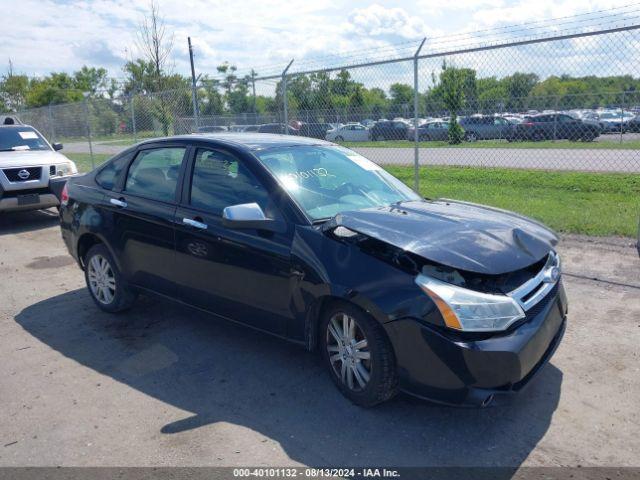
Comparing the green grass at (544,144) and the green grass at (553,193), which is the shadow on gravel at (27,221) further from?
the green grass at (553,193)

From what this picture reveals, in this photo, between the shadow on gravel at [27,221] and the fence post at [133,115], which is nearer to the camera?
the shadow on gravel at [27,221]

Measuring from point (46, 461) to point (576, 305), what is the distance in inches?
175

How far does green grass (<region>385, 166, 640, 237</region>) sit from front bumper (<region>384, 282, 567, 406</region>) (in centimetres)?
484

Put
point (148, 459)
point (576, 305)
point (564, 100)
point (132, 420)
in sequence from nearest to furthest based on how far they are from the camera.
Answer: point (148, 459)
point (132, 420)
point (576, 305)
point (564, 100)

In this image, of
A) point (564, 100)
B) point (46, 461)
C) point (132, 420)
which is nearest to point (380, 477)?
point (132, 420)

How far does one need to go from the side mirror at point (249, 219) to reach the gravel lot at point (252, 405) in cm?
111

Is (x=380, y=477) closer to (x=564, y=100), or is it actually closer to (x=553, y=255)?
(x=553, y=255)

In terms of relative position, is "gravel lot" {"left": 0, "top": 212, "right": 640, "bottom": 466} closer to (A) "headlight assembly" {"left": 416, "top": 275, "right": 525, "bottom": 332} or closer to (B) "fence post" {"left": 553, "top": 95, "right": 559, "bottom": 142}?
(A) "headlight assembly" {"left": 416, "top": 275, "right": 525, "bottom": 332}

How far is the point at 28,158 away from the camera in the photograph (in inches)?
410

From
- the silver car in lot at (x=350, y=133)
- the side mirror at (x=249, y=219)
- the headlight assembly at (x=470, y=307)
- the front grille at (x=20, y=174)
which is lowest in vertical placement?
the headlight assembly at (x=470, y=307)

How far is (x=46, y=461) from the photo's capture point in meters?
3.26

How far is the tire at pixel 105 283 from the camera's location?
5.30 meters

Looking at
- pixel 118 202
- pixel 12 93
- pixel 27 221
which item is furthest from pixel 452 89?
pixel 12 93

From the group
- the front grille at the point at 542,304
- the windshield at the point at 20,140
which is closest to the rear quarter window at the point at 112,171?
the front grille at the point at 542,304
